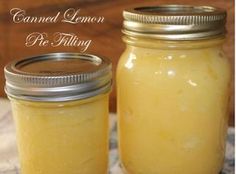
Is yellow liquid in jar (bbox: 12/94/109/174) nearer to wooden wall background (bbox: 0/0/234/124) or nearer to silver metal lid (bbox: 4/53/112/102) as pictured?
silver metal lid (bbox: 4/53/112/102)

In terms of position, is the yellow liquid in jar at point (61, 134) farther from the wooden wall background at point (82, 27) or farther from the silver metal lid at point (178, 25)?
the wooden wall background at point (82, 27)

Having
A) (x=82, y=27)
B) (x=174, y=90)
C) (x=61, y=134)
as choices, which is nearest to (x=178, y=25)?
(x=174, y=90)

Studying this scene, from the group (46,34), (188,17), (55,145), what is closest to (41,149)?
(55,145)

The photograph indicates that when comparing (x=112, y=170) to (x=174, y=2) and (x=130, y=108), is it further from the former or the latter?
(x=174, y=2)

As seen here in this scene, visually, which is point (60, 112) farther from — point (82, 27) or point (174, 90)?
point (82, 27)

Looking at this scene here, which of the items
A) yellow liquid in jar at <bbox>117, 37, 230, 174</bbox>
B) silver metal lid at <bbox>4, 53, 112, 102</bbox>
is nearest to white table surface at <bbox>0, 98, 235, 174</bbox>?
yellow liquid in jar at <bbox>117, 37, 230, 174</bbox>

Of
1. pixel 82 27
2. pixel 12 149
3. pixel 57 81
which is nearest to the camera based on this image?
A: pixel 57 81
